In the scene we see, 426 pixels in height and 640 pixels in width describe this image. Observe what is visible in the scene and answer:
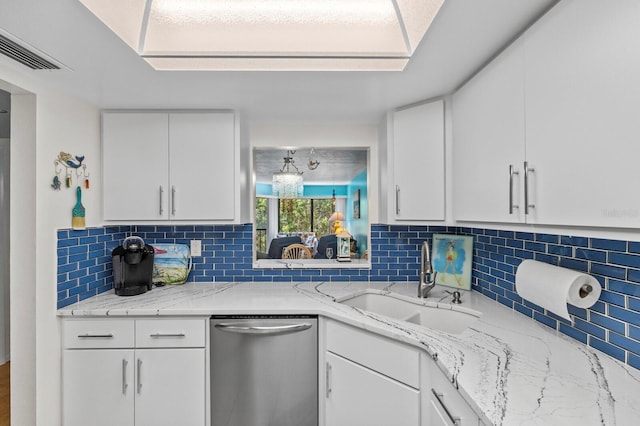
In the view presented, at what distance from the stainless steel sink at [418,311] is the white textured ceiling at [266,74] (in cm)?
116

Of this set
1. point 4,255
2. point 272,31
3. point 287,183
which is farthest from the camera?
point 287,183

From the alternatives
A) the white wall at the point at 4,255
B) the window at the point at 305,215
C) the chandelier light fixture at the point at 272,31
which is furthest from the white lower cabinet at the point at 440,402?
the window at the point at 305,215

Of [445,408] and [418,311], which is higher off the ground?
[418,311]

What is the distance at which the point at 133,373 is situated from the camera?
1.82m

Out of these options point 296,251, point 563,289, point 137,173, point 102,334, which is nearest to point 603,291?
point 563,289

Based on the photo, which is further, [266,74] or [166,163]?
[166,163]

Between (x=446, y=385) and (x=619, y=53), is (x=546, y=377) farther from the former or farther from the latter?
(x=619, y=53)

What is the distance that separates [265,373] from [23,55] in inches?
70.5

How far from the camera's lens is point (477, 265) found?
6.98ft

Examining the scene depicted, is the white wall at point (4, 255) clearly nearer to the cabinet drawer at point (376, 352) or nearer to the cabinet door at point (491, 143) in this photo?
the cabinet drawer at point (376, 352)

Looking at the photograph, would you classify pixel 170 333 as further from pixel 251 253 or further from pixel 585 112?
pixel 585 112

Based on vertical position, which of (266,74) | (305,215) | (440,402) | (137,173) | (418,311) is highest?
(266,74)

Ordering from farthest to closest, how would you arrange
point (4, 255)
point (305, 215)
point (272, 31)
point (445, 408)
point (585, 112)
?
point (305, 215) < point (4, 255) < point (272, 31) < point (445, 408) < point (585, 112)

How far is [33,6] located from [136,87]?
2.20 feet
